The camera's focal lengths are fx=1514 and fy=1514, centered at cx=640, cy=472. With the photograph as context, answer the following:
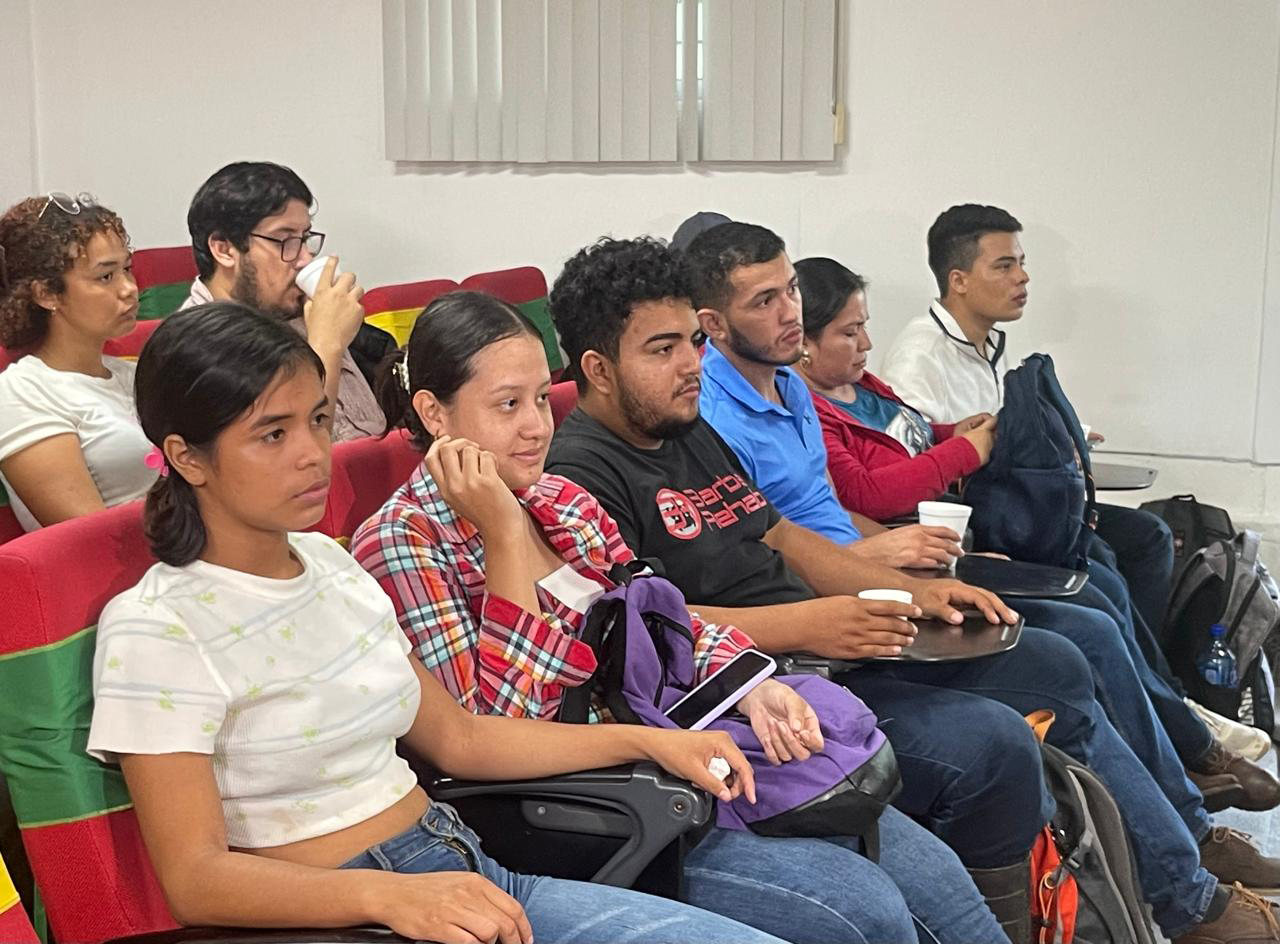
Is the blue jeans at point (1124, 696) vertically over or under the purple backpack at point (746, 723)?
under

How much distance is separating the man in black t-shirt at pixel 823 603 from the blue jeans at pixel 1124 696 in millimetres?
155

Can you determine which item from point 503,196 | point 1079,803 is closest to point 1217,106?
point 503,196

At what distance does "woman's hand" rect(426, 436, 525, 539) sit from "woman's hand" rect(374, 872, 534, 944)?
51 centimetres

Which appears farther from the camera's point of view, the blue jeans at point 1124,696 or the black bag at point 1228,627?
the black bag at point 1228,627

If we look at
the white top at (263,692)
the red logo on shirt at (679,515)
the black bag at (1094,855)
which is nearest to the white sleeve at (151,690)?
the white top at (263,692)

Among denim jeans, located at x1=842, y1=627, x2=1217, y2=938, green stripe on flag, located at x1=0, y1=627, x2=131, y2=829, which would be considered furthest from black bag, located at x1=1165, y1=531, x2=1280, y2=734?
green stripe on flag, located at x1=0, y1=627, x2=131, y2=829

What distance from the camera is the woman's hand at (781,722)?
1.91 meters

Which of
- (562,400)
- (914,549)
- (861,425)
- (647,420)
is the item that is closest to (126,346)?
(562,400)

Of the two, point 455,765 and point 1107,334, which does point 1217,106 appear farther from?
point 455,765

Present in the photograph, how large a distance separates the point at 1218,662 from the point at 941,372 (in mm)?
991

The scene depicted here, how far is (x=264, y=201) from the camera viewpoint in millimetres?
3184

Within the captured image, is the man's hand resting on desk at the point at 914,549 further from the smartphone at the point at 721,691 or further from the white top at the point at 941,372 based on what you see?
the white top at the point at 941,372

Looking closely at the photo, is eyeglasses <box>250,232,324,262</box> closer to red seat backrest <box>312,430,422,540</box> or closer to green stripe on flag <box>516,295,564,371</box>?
red seat backrest <box>312,430,422,540</box>

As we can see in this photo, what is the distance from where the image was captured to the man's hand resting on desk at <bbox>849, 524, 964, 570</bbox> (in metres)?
2.79
